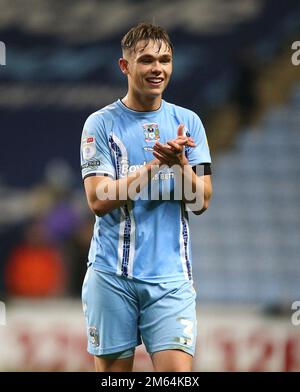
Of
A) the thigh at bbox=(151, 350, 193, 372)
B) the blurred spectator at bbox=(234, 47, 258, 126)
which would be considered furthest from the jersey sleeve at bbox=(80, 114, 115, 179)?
the blurred spectator at bbox=(234, 47, 258, 126)

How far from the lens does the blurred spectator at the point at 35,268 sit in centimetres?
916

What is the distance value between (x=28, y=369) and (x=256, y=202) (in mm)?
4211

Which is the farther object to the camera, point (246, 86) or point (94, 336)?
point (246, 86)

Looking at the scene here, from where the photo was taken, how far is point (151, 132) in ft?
11.9

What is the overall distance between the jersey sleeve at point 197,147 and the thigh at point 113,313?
0.57 metres

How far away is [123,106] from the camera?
372cm

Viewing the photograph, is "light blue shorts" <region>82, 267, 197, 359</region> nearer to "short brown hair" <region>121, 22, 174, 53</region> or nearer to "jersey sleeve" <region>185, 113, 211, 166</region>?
"jersey sleeve" <region>185, 113, 211, 166</region>

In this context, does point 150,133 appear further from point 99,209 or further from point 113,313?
point 113,313

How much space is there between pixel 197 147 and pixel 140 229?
0.42 m

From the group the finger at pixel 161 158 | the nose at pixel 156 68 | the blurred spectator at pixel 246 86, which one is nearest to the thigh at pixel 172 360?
the finger at pixel 161 158

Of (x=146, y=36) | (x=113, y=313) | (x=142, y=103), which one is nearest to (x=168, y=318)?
(x=113, y=313)

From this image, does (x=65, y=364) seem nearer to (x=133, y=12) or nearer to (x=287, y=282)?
(x=287, y=282)

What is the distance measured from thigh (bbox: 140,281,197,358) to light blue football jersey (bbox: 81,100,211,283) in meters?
0.05
